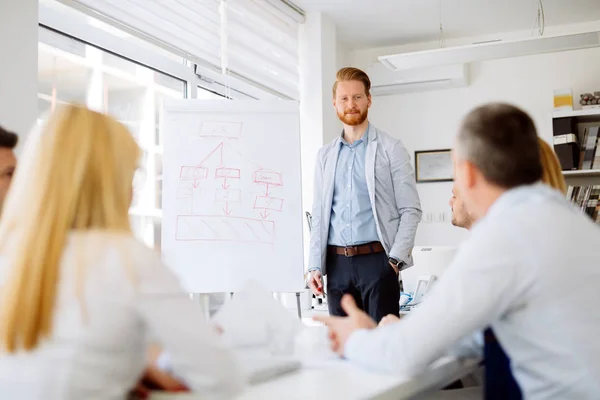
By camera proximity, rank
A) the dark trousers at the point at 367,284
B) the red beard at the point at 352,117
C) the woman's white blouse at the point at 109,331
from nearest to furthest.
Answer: the woman's white blouse at the point at 109,331, the dark trousers at the point at 367,284, the red beard at the point at 352,117

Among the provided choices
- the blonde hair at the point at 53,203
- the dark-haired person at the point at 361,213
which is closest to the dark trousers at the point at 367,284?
the dark-haired person at the point at 361,213

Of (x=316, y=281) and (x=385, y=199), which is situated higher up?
(x=385, y=199)

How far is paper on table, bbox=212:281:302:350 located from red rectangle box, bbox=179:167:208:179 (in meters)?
1.79

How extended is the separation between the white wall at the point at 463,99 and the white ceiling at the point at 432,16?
11.9 inches

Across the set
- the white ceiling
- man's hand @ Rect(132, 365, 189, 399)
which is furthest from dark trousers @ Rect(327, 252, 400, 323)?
the white ceiling

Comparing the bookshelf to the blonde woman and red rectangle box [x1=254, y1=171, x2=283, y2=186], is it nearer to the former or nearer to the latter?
red rectangle box [x1=254, y1=171, x2=283, y2=186]

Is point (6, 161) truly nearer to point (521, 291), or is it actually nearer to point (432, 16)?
point (521, 291)

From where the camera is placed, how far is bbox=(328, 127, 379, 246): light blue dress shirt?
2885 millimetres

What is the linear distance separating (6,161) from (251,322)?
2.81 feet

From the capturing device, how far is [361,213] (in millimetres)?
2920

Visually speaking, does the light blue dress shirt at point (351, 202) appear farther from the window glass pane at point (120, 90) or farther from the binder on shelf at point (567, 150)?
the binder on shelf at point (567, 150)

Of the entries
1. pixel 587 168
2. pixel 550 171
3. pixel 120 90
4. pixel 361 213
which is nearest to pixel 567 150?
pixel 587 168

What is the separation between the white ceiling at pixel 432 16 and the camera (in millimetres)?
5094

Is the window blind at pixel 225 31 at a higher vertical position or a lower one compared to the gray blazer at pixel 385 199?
higher
